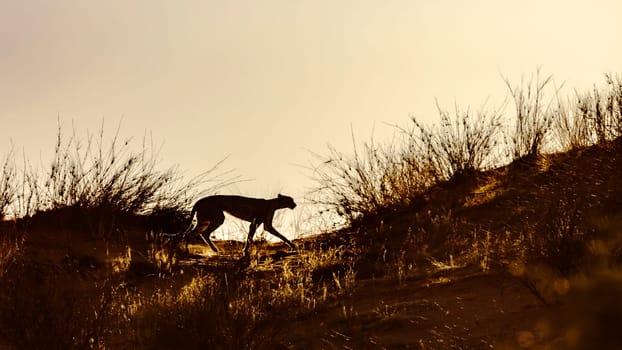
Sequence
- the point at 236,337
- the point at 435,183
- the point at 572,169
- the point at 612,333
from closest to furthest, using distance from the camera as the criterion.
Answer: the point at 612,333
the point at 236,337
the point at 572,169
the point at 435,183

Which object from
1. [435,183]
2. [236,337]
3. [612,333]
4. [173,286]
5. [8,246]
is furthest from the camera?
[435,183]

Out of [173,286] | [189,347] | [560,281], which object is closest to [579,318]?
[560,281]

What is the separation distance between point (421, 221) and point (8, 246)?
5.18 meters

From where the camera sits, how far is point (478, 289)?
6.46 meters

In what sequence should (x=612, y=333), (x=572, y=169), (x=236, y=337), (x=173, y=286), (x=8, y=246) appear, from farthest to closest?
1. (x=572, y=169)
2. (x=8, y=246)
3. (x=173, y=286)
4. (x=236, y=337)
5. (x=612, y=333)

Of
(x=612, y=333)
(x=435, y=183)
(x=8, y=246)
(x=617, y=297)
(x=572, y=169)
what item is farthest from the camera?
(x=435, y=183)

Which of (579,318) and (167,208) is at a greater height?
(167,208)

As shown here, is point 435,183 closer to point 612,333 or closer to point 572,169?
point 572,169

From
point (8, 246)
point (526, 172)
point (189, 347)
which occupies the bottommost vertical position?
point (189, 347)

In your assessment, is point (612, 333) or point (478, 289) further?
point (478, 289)

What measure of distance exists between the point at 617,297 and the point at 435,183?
8.10 metres

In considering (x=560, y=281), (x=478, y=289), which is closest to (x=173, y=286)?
(x=478, y=289)

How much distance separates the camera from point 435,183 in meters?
12.3

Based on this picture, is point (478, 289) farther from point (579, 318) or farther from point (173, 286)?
point (173, 286)
